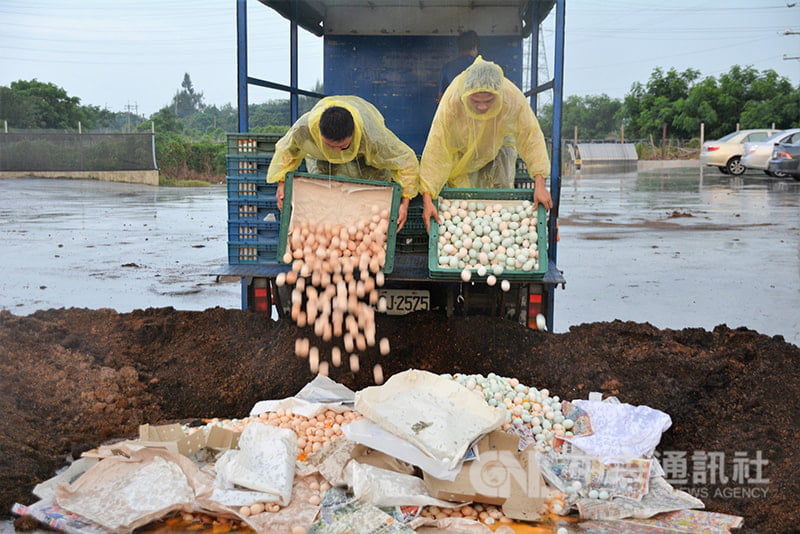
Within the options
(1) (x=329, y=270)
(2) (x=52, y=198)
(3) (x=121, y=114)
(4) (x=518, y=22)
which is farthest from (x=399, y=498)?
(3) (x=121, y=114)

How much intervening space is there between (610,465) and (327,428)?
161cm

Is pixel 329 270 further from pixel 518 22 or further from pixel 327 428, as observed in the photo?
pixel 518 22

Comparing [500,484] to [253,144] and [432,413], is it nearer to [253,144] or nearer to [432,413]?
[432,413]

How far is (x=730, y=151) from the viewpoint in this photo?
2403 centimetres

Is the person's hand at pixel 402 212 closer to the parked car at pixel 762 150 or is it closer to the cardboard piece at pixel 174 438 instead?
the cardboard piece at pixel 174 438

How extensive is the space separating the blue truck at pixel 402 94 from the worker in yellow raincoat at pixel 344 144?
358 millimetres

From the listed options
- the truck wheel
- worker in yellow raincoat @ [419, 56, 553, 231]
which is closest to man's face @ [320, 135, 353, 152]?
worker in yellow raincoat @ [419, 56, 553, 231]

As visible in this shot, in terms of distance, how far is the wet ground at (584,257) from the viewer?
757 centimetres

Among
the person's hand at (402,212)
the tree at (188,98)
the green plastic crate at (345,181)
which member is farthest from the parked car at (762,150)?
the tree at (188,98)

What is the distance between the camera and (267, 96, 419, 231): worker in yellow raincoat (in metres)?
4.66

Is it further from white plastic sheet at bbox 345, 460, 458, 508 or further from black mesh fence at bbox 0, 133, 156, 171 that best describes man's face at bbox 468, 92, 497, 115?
black mesh fence at bbox 0, 133, 156, 171

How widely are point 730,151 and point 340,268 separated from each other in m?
22.7

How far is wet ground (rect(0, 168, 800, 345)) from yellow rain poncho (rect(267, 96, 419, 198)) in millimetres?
1063

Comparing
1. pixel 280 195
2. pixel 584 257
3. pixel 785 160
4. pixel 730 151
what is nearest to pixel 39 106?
pixel 730 151
